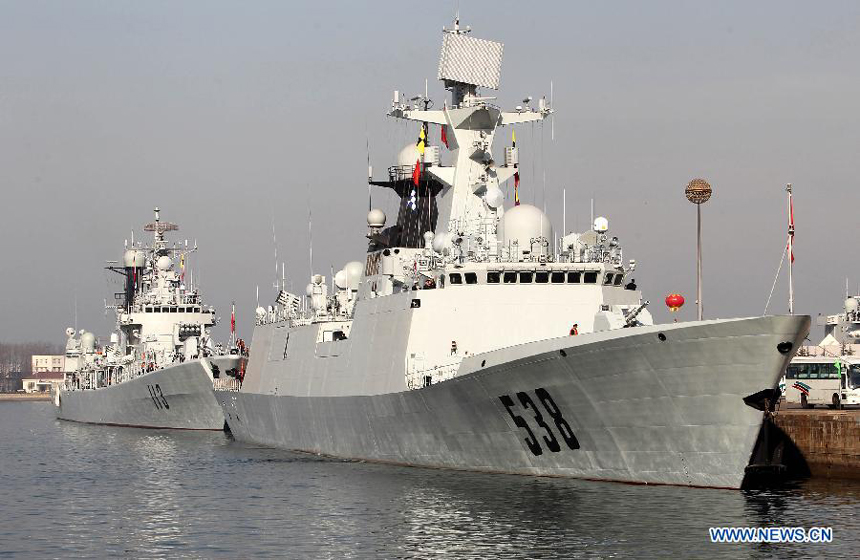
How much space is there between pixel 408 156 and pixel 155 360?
1138 inches

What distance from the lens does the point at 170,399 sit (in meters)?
52.4

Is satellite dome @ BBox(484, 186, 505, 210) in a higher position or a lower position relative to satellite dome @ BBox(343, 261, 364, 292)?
higher

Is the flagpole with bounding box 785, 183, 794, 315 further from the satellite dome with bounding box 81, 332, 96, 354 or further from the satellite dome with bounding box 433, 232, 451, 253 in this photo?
the satellite dome with bounding box 81, 332, 96, 354

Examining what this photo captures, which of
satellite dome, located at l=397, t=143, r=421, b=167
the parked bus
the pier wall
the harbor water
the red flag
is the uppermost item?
satellite dome, located at l=397, t=143, r=421, b=167

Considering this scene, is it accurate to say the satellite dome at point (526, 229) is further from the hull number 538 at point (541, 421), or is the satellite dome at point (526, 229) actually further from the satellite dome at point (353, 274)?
the satellite dome at point (353, 274)

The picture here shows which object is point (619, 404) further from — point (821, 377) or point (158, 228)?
point (158, 228)

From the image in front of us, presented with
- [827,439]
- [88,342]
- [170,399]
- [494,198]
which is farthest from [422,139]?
[88,342]

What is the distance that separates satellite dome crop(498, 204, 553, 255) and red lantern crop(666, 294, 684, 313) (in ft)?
19.7

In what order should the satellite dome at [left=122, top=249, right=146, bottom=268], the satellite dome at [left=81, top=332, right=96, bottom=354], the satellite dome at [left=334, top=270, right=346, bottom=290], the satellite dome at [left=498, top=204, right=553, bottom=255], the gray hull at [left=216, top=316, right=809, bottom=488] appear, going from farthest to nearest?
1. the satellite dome at [left=81, top=332, right=96, bottom=354]
2. the satellite dome at [left=122, top=249, right=146, bottom=268]
3. the satellite dome at [left=334, top=270, right=346, bottom=290]
4. the satellite dome at [left=498, top=204, right=553, bottom=255]
5. the gray hull at [left=216, top=316, right=809, bottom=488]

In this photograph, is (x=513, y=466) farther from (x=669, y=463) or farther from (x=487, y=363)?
(x=669, y=463)

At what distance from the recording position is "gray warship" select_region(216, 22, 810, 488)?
842 inches

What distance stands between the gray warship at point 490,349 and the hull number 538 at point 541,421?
0.04 m
